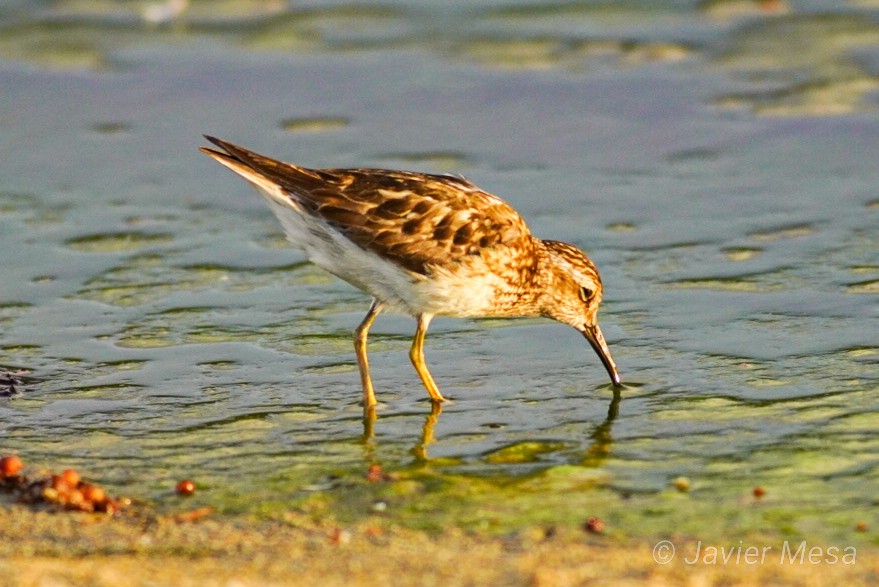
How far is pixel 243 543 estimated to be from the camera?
21.1 feet

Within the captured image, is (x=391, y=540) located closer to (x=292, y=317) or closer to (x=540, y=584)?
(x=540, y=584)

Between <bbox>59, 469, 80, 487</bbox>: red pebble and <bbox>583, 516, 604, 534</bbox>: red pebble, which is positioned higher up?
<bbox>59, 469, 80, 487</bbox>: red pebble

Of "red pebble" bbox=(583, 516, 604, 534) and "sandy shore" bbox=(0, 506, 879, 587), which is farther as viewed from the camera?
"red pebble" bbox=(583, 516, 604, 534)

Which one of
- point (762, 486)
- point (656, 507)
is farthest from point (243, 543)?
point (762, 486)

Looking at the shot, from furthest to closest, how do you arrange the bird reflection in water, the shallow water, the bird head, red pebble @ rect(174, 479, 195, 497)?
the bird head → the bird reflection in water → the shallow water → red pebble @ rect(174, 479, 195, 497)

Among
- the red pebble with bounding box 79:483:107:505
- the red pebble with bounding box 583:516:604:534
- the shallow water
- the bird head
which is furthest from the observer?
the bird head

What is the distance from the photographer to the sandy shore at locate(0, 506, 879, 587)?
5863 millimetres

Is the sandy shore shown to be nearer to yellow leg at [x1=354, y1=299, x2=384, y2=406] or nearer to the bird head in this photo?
yellow leg at [x1=354, y1=299, x2=384, y2=406]

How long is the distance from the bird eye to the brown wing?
653 millimetres

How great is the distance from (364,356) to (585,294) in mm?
1486

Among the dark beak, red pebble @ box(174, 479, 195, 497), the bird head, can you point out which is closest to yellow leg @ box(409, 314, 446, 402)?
the bird head

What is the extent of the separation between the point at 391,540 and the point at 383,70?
9.47 metres

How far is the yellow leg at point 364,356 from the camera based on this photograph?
8375 mm

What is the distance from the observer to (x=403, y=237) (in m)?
8.55
